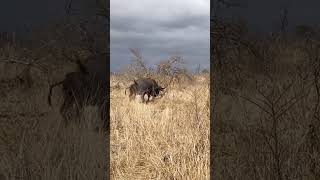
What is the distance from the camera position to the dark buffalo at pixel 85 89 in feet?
16.1

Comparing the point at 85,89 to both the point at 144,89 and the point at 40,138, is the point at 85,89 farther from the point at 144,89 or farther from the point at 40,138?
the point at 144,89

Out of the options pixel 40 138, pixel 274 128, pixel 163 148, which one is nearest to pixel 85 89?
pixel 163 148

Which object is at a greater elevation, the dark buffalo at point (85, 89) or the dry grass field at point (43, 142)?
the dark buffalo at point (85, 89)

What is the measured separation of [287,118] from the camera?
3.77 m

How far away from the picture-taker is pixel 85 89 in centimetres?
511

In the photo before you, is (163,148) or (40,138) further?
(163,148)

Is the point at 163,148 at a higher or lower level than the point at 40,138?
lower

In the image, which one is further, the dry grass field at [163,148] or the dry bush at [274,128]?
the dry grass field at [163,148]

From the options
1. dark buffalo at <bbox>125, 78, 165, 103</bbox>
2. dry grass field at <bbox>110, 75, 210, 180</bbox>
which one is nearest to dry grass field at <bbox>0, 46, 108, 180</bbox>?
dry grass field at <bbox>110, 75, 210, 180</bbox>

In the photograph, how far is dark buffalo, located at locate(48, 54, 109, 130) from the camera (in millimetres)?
4918

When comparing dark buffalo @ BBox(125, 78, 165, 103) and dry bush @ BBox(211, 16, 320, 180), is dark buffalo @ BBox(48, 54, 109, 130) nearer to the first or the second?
dry bush @ BBox(211, 16, 320, 180)

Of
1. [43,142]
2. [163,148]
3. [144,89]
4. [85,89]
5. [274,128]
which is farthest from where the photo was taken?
[144,89]

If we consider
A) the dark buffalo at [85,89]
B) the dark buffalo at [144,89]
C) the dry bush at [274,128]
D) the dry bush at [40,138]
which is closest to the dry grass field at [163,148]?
the dry bush at [274,128]

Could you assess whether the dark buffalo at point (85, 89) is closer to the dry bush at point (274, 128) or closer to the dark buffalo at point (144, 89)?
the dry bush at point (274, 128)
